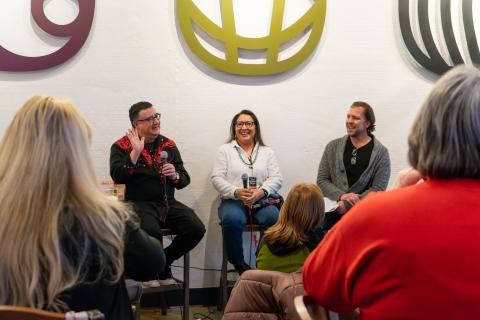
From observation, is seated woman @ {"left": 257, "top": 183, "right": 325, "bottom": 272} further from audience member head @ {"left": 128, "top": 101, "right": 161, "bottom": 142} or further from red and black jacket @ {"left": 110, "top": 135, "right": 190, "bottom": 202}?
audience member head @ {"left": 128, "top": 101, "right": 161, "bottom": 142}

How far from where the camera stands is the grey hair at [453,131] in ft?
3.66

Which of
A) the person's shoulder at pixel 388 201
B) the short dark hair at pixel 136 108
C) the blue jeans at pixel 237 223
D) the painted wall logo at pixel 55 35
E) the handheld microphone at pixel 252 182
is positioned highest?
the painted wall logo at pixel 55 35

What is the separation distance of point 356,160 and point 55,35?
2291 mm

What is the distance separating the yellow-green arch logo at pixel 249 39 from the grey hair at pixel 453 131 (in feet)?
10.1

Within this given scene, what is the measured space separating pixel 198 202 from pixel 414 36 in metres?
2.15

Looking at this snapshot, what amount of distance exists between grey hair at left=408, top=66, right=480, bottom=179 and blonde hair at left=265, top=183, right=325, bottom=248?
117 cm

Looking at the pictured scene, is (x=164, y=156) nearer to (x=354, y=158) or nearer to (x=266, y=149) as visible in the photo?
(x=266, y=149)

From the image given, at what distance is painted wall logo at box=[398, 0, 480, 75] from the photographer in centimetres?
435

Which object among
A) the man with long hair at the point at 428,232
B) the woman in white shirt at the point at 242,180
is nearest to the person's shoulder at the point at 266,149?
the woman in white shirt at the point at 242,180

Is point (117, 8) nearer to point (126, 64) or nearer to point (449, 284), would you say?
point (126, 64)

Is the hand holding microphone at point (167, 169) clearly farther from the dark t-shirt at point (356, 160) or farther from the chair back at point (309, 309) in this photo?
the chair back at point (309, 309)

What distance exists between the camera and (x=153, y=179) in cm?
363

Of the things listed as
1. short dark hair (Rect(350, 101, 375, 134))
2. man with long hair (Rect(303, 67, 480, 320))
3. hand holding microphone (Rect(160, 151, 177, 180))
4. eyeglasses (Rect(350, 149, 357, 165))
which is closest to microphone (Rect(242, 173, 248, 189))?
hand holding microphone (Rect(160, 151, 177, 180))

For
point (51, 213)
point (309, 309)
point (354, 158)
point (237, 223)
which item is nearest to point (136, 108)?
point (237, 223)
